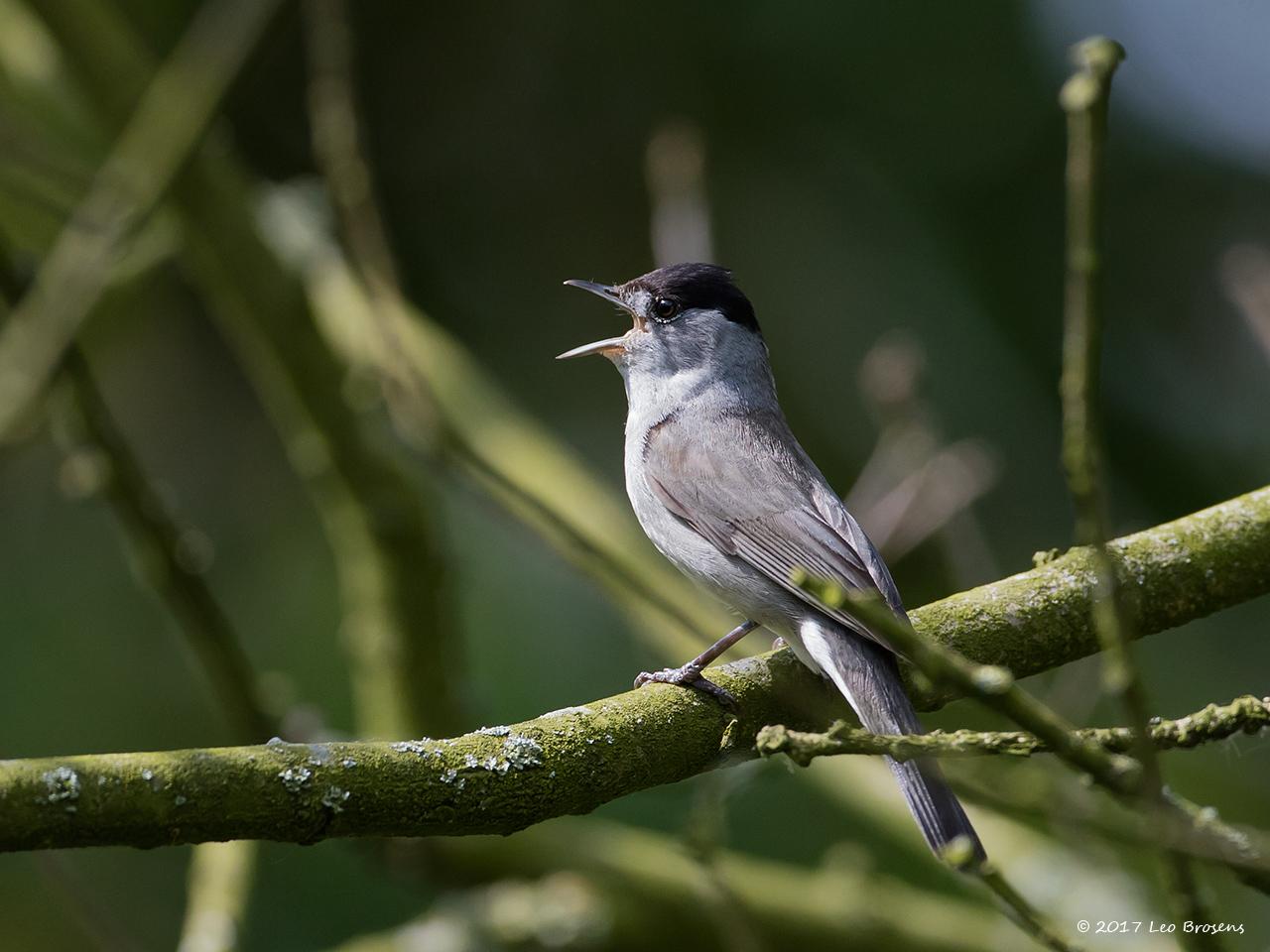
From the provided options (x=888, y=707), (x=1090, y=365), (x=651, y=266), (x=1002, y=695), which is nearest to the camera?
(x=1002, y=695)

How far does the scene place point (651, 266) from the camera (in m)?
8.22

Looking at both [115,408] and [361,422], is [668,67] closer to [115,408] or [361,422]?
[115,408]

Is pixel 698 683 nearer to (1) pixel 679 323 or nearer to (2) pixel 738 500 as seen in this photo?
(2) pixel 738 500

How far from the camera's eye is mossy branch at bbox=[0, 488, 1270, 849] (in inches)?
71.1

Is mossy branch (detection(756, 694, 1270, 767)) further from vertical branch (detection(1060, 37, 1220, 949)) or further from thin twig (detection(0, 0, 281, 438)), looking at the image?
thin twig (detection(0, 0, 281, 438))

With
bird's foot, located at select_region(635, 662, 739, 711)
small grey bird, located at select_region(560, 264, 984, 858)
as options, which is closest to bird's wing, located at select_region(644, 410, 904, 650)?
small grey bird, located at select_region(560, 264, 984, 858)

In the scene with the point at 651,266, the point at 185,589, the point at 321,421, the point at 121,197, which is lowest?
the point at 185,589

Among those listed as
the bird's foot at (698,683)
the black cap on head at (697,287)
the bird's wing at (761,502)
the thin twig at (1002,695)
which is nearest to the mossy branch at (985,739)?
the thin twig at (1002,695)

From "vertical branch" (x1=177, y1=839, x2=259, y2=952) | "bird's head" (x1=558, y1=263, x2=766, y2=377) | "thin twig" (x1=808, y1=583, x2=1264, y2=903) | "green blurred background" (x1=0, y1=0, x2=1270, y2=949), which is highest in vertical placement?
"green blurred background" (x1=0, y1=0, x2=1270, y2=949)

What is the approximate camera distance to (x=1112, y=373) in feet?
26.8

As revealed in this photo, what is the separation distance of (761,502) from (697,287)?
1.04 metres

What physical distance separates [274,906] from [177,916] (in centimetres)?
49

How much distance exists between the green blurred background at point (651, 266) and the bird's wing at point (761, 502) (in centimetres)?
239

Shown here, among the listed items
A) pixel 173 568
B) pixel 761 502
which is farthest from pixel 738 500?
pixel 173 568
